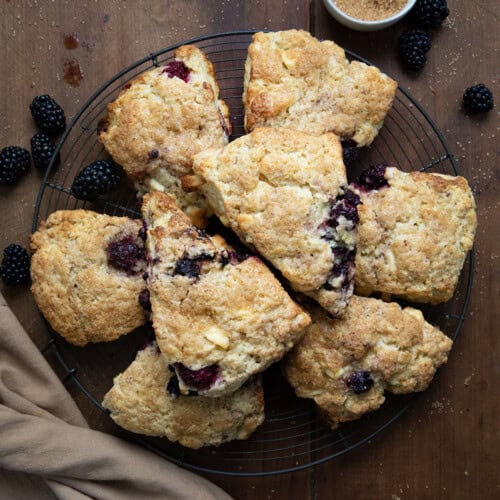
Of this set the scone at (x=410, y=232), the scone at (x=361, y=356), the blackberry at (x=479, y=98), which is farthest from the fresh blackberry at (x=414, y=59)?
the scone at (x=361, y=356)

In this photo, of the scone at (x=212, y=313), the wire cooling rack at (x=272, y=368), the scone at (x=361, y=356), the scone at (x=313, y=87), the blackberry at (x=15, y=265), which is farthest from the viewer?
the wire cooling rack at (x=272, y=368)

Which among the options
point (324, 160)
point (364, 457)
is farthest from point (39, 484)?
point (324, 160)

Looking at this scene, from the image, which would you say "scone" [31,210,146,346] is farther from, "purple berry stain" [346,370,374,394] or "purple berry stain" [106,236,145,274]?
"purple berry stain" [346,370,374,394]

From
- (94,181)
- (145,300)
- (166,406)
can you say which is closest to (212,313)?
(145,300)

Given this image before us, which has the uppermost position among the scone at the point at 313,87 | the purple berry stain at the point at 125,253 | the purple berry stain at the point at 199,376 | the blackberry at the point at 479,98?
the scone at the point at 313,87

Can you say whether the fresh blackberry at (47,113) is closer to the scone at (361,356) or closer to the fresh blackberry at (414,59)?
the scone at (361,356)

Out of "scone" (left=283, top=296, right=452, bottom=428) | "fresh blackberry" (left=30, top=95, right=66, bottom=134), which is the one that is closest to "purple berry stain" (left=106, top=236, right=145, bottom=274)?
"fresh blackberry" (left=30, top=95, right=66, bottom=134)

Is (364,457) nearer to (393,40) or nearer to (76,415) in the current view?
(76,415)
